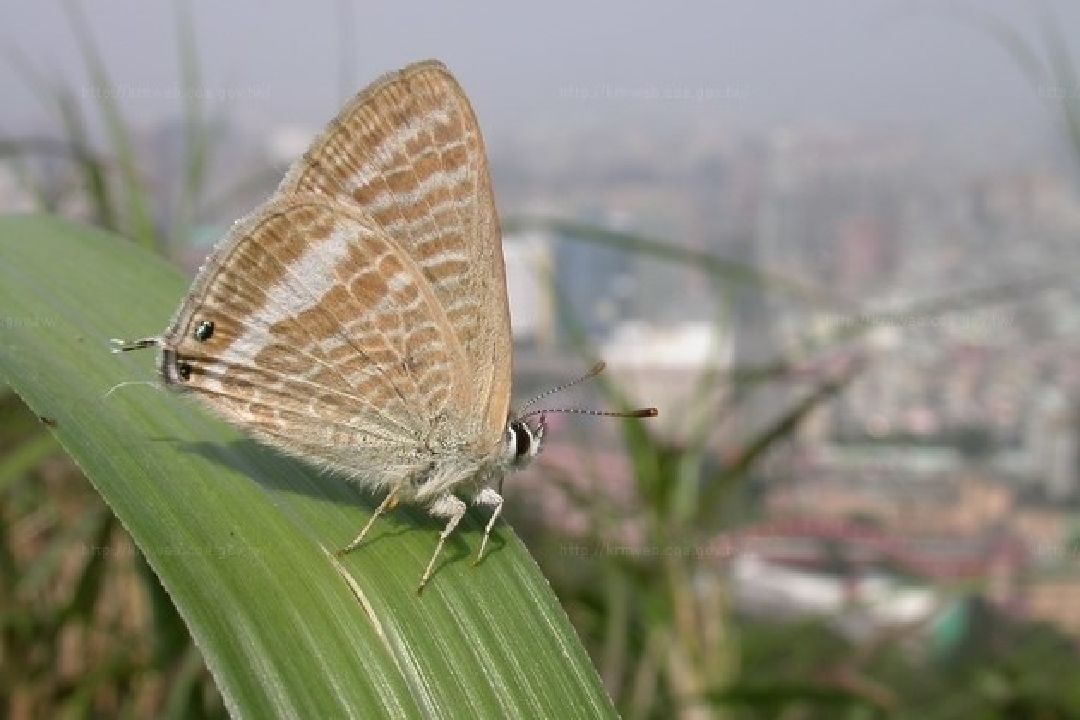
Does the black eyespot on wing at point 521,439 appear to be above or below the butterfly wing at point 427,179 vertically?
below

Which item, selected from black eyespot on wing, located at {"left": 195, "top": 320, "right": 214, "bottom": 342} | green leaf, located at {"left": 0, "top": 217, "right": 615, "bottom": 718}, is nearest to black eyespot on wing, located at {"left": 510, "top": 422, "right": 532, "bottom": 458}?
green leaf, located at {"left": 0, "top": 217, "right": 615, "bottom": 718}

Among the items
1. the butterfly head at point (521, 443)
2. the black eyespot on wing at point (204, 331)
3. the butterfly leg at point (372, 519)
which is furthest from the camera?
the butterfly head at point (521, 443)

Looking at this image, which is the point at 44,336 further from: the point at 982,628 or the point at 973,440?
the point at 973,440

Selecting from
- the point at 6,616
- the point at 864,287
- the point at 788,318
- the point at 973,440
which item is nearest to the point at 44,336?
the point at 6,616

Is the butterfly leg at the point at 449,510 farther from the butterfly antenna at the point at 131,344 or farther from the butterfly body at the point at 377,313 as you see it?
the butterfly antenna at the point at 131,344

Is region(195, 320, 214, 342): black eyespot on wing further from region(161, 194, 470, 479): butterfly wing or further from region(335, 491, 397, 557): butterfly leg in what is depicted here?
region(335, 491, 397, 557): butterfly leg

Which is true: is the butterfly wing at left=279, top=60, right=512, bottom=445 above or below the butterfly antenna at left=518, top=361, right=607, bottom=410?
above

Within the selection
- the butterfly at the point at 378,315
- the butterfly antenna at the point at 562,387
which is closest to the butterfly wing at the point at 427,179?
the butterfly at the point at 378,315

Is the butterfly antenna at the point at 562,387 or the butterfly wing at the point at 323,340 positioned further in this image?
the butterfly antenna at the point at 562,387

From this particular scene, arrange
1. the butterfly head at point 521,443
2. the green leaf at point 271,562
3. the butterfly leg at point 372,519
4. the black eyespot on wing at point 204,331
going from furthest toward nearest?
1. the butterfly head at point 521,443
2. the black eyespot on wing at point 204,331
3. the butterfly leg at point 372,519
4. the green leaf at point 271,562
